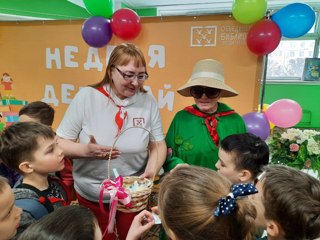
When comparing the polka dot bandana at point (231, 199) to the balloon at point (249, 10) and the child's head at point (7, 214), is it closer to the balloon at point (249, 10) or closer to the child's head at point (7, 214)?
the child's head at point (7, 214)

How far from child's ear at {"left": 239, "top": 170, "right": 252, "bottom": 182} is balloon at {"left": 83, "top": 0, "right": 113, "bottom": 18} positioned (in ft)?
6.73

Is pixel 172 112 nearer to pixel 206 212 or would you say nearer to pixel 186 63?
pixel 186 63

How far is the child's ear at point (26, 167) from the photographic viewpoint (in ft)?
4.17

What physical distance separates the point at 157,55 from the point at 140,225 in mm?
1989

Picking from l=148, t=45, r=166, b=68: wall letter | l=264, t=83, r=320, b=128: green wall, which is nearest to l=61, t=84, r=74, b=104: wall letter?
l=148, t=45, r=166, b=68: wall letter

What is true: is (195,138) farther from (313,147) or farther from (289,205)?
(313,147)

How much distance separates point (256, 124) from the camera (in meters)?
2.32

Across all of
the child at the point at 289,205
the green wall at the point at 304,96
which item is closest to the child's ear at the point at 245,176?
the child at the point at 289,205

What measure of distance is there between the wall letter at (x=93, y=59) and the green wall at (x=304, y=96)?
490 centimetres

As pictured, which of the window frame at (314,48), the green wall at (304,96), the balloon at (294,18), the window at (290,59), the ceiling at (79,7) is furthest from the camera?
the window at (290,59)

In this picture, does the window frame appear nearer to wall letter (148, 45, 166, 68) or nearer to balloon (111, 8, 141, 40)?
wall letter (148, 45, 166, 68)

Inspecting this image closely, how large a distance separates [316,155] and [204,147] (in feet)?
4.03

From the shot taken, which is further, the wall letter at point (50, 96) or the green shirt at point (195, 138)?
the wall letter at point (50, 96)

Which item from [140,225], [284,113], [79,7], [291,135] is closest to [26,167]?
[140,225]
